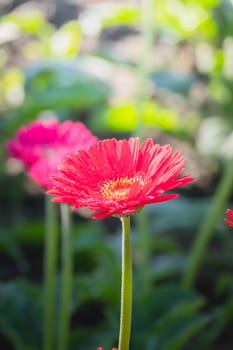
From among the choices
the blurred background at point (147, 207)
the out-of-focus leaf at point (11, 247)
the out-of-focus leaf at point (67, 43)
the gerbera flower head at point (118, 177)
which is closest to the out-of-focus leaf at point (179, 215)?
the blurred background at point (147, 207)

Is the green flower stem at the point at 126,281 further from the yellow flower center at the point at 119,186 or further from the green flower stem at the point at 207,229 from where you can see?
the green flower stem at the point at 207,229

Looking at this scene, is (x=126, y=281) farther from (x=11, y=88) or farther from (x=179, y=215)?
(x=11, y=88)

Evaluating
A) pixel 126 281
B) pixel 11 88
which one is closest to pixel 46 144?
pixel 126 281

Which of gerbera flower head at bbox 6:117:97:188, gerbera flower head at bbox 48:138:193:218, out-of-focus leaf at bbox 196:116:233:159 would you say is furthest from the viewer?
out-of-focus leaf at bbox 196:116:233:159

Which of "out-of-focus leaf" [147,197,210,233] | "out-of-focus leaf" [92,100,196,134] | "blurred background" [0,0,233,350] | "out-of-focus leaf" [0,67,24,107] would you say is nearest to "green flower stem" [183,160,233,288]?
"blurred background" [0,0,233,350]

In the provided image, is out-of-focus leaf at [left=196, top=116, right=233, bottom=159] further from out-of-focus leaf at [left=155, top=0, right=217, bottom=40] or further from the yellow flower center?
the yellow flower center

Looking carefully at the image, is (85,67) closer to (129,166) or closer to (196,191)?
(196,191)

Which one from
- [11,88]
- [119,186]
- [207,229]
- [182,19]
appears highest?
[182,19]
